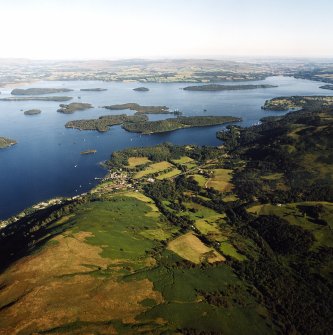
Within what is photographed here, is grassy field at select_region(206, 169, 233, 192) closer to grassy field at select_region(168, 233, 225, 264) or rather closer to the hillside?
the hillside

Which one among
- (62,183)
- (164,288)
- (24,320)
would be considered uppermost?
(24,320)

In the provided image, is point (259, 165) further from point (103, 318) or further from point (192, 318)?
point (103, 318)

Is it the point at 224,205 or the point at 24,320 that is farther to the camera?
the point at 224,205

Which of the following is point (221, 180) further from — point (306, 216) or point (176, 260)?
point (176, 260)

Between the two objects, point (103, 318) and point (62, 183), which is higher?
point (103, 318)

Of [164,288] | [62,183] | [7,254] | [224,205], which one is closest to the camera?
[164,288]

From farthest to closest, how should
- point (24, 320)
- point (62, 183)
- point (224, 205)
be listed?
point (62, 183) → point (224, 205) → point (24, 320)

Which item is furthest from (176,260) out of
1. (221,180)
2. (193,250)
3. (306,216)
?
(221,180)

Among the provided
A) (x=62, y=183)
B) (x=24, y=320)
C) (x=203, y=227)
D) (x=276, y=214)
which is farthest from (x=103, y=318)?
(x=62, y=183)
